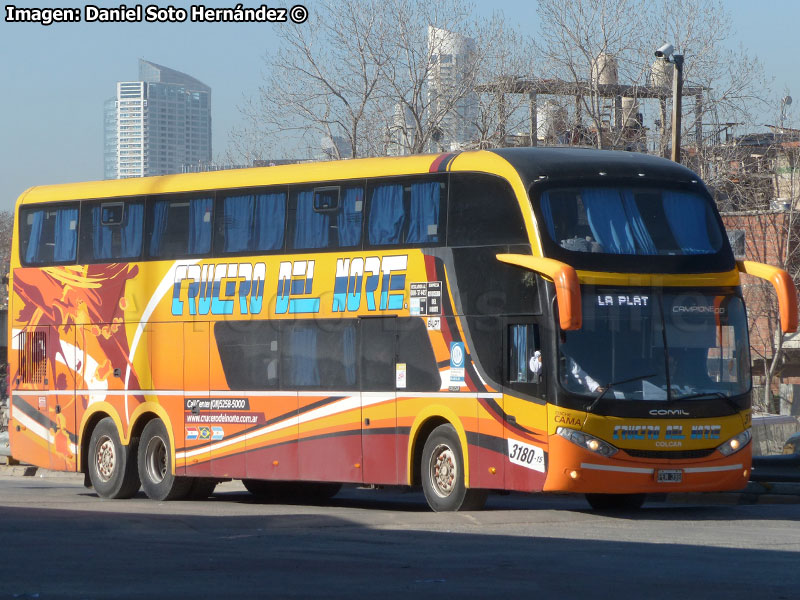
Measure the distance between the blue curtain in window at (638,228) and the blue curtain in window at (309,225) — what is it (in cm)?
392

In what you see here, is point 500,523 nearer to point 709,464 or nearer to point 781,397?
point 709,464

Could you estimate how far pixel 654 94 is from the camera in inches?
1698

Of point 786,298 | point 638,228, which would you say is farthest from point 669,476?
point 638,228

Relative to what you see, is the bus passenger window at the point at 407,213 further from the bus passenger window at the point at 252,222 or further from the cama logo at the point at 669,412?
the cama logo at the point at 669,412

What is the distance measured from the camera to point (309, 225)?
1850 centimetres

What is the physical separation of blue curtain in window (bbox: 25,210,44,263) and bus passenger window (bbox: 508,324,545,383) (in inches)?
355

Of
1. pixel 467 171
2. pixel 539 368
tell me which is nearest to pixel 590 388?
pixel 539 368

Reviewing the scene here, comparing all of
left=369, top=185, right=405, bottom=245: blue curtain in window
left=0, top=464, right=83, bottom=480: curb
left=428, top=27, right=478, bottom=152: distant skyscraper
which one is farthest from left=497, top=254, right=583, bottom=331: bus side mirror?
left=428, top=27, right=478, bottom=152: distant skyscraper

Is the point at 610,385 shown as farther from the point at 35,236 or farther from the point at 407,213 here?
the point at 35,236

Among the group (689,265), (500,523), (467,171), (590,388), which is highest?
(467,171)

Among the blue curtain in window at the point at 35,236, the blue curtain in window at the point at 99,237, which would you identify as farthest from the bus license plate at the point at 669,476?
the blue curtain in window at the point at 35,236

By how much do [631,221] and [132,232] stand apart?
304 inches

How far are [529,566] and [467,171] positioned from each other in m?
6.64

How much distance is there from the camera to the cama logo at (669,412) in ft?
51.9
